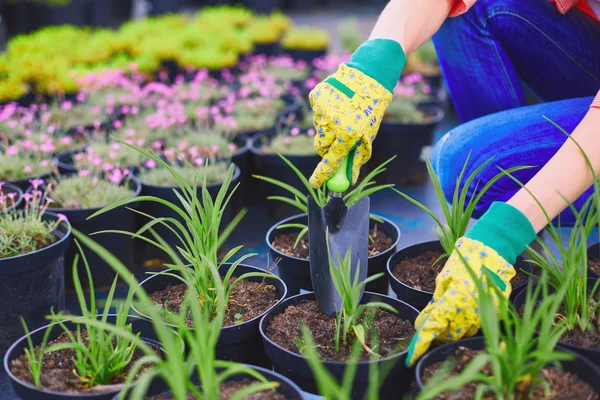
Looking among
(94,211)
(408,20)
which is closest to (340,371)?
(408,20)

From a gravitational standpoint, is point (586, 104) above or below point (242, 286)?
above

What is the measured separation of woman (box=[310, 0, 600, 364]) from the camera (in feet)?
4.48

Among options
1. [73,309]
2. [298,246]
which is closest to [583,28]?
[298,246]

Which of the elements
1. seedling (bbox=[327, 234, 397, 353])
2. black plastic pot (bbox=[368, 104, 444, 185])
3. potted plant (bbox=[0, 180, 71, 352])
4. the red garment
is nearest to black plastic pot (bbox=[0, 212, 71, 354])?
potted plant (bbox=[0, 180, 71, 352])

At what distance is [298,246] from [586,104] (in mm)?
993

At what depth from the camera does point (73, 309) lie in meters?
2.20

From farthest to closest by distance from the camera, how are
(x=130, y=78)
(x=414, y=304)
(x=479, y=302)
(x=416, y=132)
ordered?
1. (x=130, y=78)
2. (x=416, y=132)
3. (x=414, y=304)
4. (x=479, y=302)

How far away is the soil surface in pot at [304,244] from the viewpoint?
80.2 inches

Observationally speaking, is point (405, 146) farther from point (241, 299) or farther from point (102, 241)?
point (241, 299)

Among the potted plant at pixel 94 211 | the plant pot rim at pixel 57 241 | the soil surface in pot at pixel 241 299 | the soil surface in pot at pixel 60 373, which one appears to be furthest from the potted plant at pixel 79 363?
the potted plant at pixel 94 211

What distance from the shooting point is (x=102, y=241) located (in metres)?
2.30

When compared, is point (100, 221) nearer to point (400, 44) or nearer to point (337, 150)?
point (337, 150)

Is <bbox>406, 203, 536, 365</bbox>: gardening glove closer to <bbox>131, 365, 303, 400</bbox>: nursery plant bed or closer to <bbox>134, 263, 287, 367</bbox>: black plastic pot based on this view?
<bbox>131, 365, 303, 400</bbox>: nursery plant bed

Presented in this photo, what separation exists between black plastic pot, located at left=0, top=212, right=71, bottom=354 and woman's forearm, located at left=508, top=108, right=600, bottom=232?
1.35 metres
